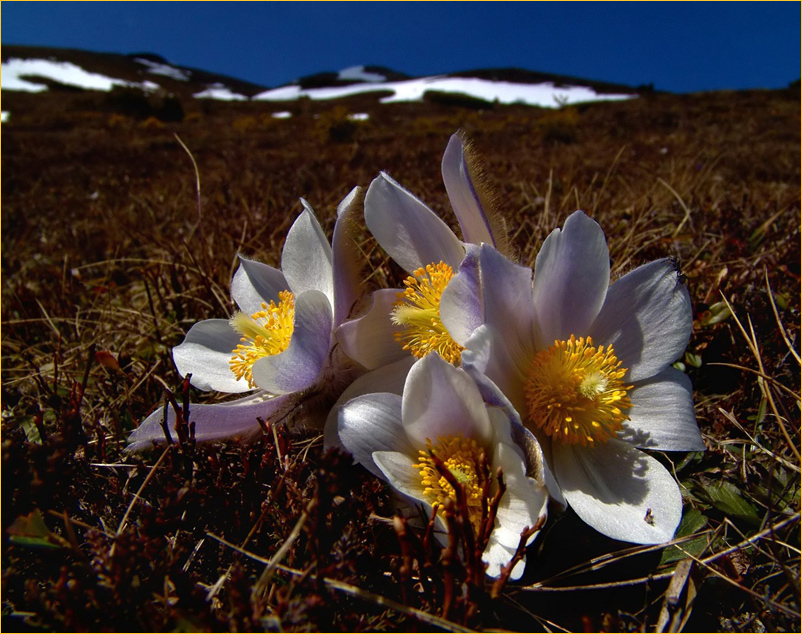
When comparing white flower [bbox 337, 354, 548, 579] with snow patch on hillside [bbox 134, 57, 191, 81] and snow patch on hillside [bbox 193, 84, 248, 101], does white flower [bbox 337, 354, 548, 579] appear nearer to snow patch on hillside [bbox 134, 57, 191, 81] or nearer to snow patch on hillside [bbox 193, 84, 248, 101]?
snow patch on hillside [bbox 193, 84, 248, 101]

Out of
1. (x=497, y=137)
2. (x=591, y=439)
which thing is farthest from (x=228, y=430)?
(x=497, y=137)

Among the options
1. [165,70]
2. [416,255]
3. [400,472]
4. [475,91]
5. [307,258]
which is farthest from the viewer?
[165,70]

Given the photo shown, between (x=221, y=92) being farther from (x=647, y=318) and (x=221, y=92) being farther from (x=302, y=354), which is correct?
(x=647, y=318)

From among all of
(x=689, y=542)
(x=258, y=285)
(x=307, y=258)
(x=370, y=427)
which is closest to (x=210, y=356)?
(x=258, y=285)

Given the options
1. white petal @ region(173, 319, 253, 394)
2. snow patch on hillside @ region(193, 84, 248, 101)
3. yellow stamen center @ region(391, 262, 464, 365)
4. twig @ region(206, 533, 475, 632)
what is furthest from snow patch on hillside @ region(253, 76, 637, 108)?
twig @ region(206, 533, 475, 632)

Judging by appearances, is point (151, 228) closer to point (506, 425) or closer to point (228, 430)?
point (228, 430)

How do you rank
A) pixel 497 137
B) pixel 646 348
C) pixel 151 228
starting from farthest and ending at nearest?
pixel 497 137 < pixel 151 228 < pixel 646 348
